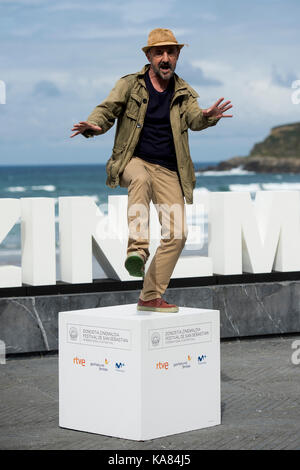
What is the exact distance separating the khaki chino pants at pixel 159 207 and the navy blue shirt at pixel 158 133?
6 centimetres

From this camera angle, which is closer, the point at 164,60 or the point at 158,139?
the point at 164,60

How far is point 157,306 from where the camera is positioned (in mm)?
6871

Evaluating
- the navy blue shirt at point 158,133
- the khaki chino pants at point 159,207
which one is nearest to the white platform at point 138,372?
the khaki chino pants at point 159,207

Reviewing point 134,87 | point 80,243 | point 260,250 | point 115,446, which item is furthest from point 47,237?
point 115,446

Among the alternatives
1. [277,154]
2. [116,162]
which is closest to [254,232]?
[116,162]

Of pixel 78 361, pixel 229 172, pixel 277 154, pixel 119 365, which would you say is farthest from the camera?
pixel 229 172

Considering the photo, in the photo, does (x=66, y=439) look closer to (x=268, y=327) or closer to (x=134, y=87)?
(x=134, y=87)

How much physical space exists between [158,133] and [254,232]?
158 inches

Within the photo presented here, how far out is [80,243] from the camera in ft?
32.5

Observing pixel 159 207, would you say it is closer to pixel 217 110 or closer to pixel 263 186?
pixel 217 110

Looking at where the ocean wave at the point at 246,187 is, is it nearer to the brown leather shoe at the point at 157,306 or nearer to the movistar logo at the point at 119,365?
the brown leather shoe at the point at 157,306

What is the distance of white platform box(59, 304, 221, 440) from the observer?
6375mm
